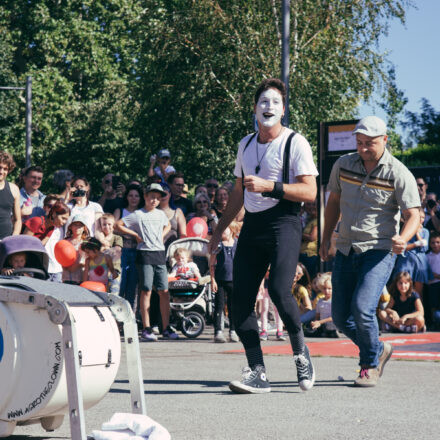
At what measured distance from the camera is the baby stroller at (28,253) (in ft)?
20.6

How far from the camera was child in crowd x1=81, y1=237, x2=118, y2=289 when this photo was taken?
12141 millimetres

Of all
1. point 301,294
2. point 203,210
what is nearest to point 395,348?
point 301,294

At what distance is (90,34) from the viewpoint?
158 feet

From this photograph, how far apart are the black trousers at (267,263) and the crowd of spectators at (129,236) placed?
14.2ft

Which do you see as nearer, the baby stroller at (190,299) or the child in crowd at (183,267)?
the baby stroller at (190,299)

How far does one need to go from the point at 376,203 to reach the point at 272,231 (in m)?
0.91

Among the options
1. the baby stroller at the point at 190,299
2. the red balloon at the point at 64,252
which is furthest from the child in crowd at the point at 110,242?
the red balloon at the point at 64,252

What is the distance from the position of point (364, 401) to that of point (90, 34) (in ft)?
144

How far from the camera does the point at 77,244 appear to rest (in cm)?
1220

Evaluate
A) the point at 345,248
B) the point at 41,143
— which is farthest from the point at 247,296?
the point at 41,143

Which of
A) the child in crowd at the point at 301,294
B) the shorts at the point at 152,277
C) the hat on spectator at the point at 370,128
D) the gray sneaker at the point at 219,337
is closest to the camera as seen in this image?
the hat on spectator at the point at 370,128

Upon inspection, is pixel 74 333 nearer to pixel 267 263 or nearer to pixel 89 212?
pixel 267 263

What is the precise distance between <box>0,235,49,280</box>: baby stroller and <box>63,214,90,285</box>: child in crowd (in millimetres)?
5577

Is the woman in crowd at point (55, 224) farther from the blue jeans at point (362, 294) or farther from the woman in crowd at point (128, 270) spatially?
the blue jeans at point (362, 294)
